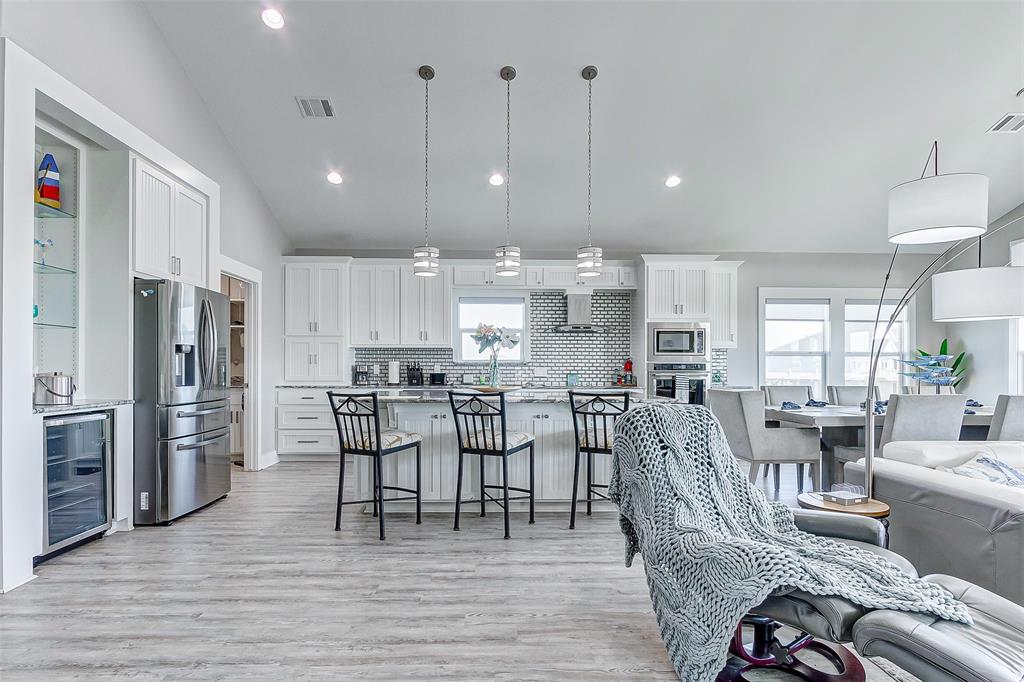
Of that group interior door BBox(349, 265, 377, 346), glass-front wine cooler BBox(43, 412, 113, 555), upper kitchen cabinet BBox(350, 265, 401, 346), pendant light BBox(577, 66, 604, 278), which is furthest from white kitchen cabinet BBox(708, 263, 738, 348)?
glass-front wine cooler BBox(43, 412, 113, 555)

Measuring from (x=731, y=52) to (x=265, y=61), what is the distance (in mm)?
3793

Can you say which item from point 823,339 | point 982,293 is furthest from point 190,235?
point 823,339

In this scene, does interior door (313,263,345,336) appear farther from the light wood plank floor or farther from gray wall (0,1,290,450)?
the light wood plank floor

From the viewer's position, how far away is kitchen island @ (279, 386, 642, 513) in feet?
13.0

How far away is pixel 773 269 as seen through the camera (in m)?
7.16

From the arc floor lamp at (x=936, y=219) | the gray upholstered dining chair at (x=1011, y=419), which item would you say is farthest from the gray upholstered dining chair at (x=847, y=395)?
the arc floor lamp at (x=936, y=219)

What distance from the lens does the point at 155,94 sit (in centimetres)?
412

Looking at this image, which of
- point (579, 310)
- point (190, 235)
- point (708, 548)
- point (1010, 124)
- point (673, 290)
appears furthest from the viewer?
point (579, 310)

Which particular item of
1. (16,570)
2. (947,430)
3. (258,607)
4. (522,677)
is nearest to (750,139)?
(947,430)

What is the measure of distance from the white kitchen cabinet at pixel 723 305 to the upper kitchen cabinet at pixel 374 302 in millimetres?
3927

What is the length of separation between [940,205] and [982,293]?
1335mm

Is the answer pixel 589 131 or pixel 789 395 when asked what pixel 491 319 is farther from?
pixel 789 395

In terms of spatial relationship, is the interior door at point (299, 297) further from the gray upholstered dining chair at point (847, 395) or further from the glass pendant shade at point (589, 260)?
the gray upholstered dining chair at point (847, 395)

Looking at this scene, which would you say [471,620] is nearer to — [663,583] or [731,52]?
[663,583]
